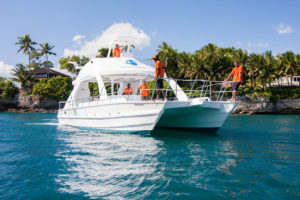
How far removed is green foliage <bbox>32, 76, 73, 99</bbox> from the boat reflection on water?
3936 centimetres

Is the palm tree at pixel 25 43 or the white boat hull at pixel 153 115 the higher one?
the palm tree at pixel 25 43

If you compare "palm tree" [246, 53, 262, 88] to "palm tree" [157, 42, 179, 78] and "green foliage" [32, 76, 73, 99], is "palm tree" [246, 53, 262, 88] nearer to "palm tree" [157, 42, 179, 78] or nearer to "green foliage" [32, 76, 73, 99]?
"palm tree" [157, 42, 179, 78]

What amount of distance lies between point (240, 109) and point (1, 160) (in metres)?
34.2

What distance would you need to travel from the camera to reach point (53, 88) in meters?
44.2

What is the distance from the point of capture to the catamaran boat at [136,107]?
8883 millimetres

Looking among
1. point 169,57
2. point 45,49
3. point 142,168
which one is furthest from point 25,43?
point 142,168

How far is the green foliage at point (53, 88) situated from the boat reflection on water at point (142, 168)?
3936 centimetres

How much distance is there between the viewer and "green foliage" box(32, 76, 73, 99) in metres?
43.7

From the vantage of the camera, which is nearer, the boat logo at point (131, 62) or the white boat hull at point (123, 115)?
the white boat hull at point (123, 115)

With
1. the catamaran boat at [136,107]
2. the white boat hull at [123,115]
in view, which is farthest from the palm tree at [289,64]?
the white boat hull at [123,115]

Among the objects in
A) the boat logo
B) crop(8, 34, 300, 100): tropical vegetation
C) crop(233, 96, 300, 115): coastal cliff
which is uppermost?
crop(8, 34, 300, 100): tropical vegetation

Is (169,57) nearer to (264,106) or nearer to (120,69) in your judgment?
(264,106)

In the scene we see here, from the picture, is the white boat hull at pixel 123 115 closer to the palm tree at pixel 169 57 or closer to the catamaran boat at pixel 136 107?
the catamaran boat at pixel 136 107

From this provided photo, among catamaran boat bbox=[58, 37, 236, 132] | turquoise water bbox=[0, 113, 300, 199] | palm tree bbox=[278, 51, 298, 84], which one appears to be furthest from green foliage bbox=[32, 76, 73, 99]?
palm tree bbox=[278, 51, 298, 84]
